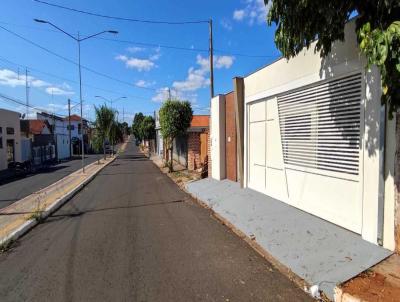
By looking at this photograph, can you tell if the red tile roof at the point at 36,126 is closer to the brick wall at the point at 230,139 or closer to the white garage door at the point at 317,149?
the brick wall at the point at 230,139

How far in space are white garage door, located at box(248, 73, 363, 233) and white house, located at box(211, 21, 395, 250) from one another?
0.02 m

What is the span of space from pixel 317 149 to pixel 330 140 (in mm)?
535

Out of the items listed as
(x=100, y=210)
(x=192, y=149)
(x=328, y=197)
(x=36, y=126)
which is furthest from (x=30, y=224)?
(x=36, y=126)

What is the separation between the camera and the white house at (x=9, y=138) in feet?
109

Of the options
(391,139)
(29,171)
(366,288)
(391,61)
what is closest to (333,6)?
(391,61)

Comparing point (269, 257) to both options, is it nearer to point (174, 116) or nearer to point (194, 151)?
point (194, 151)

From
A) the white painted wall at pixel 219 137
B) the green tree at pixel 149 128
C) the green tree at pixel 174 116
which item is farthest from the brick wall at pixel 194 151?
the green tree at pixel 149 128

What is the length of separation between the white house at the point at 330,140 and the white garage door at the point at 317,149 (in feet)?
0.06

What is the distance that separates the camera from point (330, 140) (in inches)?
290

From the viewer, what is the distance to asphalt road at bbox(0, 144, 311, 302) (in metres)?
5.05

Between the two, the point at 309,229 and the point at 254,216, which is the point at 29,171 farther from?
the point at 309,229

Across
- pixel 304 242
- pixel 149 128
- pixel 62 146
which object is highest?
pixel 149 128

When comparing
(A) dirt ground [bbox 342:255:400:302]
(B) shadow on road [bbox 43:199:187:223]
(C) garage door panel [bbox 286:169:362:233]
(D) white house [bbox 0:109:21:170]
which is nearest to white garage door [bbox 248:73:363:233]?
(C) garage door panel [bbox 286:169:362:233]

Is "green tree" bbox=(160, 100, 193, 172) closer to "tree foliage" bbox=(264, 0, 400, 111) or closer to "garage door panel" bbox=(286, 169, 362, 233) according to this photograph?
"garage door panel" bbox=(286, 169, 362, 233)
